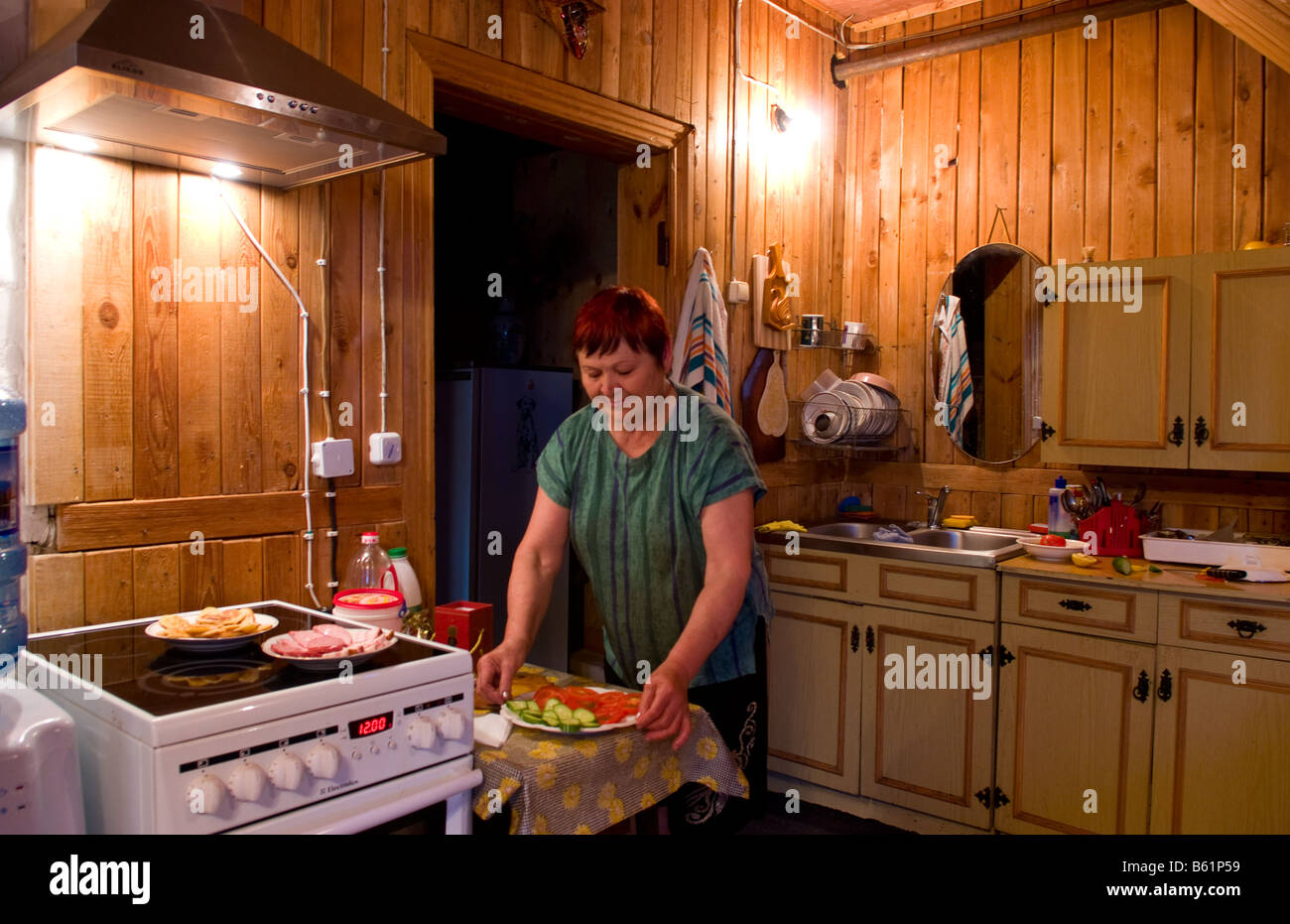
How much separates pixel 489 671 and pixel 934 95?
3034mm

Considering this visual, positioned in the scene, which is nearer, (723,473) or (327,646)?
(327,646)

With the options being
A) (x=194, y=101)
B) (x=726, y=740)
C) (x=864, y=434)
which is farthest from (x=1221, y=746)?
(x=194, y=101)

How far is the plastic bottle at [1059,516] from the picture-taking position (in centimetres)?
338

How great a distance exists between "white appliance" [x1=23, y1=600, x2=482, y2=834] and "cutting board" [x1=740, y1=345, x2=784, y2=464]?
6.63 feet

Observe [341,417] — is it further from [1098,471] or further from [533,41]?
[1098,471]

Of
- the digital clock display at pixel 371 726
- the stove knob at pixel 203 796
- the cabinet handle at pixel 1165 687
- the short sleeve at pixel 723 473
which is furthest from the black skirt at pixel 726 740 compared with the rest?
the cabinet handle at pixel 1165 687

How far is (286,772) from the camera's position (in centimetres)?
139

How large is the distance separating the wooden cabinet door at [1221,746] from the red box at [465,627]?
183 centimetres

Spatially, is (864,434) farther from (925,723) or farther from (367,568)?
(367,568)

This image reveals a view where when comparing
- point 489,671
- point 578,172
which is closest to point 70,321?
point 489,671

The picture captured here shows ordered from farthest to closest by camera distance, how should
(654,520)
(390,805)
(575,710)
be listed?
(654,520) → (575,710) → (390,805)

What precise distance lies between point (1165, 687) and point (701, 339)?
5.39 ft

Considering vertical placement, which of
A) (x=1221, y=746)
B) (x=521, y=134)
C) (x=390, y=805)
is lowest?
(x=1221, y=746)
